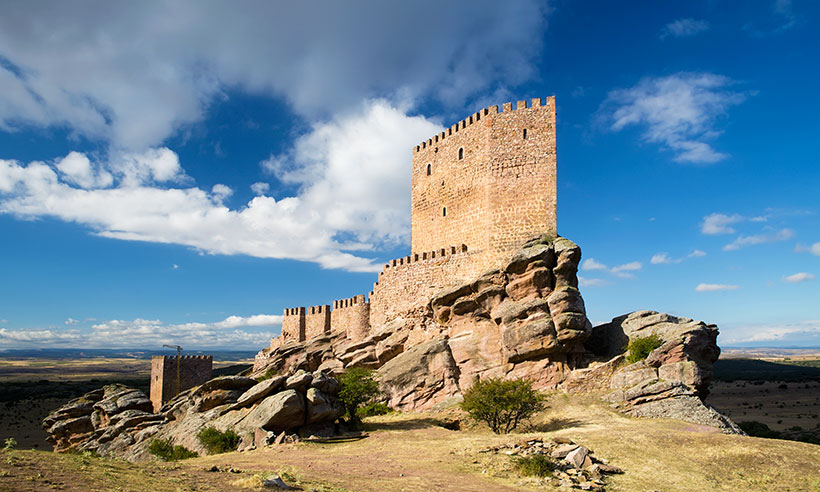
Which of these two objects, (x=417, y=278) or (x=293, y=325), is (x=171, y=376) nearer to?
(x=293, y=325)

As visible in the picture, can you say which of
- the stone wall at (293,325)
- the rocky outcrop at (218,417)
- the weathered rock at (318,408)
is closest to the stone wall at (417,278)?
the stone wall at (293,325)

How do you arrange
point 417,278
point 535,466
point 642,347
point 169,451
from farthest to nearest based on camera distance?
point 417,278 < point 642,347 < point 169,451 < point 535,466

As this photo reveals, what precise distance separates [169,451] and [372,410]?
417 inches

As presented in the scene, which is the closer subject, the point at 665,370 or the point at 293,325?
the point at 665,370

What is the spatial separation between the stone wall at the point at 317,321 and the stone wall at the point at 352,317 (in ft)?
1.57

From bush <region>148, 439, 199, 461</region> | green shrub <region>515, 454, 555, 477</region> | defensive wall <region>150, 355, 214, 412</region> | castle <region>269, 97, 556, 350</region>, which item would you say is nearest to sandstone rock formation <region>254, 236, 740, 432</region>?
castle <region>269, 97, 556, 350</region>

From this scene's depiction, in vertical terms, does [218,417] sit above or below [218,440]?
above

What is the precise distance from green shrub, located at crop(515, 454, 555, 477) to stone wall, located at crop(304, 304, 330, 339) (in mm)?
27681

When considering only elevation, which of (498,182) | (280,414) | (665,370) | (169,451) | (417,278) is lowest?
(169,451)

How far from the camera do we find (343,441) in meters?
21.1

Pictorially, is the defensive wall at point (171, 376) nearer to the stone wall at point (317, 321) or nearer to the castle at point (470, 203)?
the stone wall at point (317, 321)

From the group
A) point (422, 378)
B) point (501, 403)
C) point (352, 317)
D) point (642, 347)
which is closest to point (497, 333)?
point (422, 378)

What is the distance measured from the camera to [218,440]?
20891 mm

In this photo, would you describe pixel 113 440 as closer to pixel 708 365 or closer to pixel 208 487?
pixel 208 487
